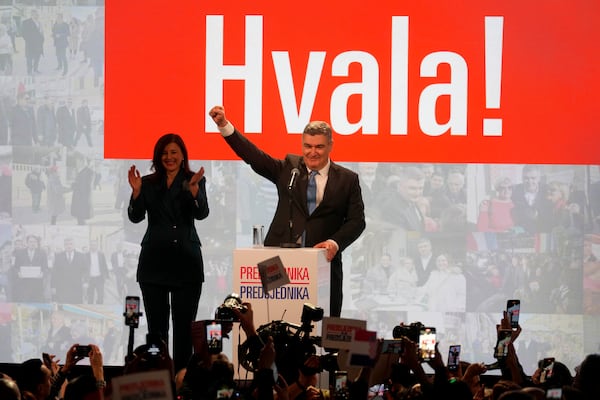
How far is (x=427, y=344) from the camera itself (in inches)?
184

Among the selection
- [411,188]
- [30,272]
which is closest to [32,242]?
[30,272]

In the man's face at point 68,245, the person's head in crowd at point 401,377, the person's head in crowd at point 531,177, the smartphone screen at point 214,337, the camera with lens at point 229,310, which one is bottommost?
the person's head in crowd at point 401,377

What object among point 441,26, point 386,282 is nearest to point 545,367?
point 386,282

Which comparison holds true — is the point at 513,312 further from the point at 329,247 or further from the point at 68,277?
the point at 68,277

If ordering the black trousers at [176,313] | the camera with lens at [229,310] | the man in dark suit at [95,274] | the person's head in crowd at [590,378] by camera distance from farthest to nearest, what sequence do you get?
the man in dark suit at [95,274] < the black trousers at [176,313] < the camera with lens at [229,310] < the person's head in crowd at [590,378]

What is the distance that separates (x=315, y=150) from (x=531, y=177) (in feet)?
7.70

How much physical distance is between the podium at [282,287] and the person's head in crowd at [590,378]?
146 cm

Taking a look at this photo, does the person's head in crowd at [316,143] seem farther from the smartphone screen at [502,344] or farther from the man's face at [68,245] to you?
the man's face at [68,245]

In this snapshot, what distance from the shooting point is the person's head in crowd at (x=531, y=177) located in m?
7.38

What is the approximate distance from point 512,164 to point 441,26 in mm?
1037

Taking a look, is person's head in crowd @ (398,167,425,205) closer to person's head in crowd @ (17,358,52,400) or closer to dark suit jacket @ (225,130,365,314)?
dark suit jacket @ (225,130,365,314)

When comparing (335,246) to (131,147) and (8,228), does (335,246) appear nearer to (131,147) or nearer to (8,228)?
(131,147)

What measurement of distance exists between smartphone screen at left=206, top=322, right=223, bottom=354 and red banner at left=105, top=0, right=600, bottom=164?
10.2 feet

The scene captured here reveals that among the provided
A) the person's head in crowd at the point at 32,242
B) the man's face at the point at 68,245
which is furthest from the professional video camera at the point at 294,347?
the person's head in crowd at the point at 32,242
